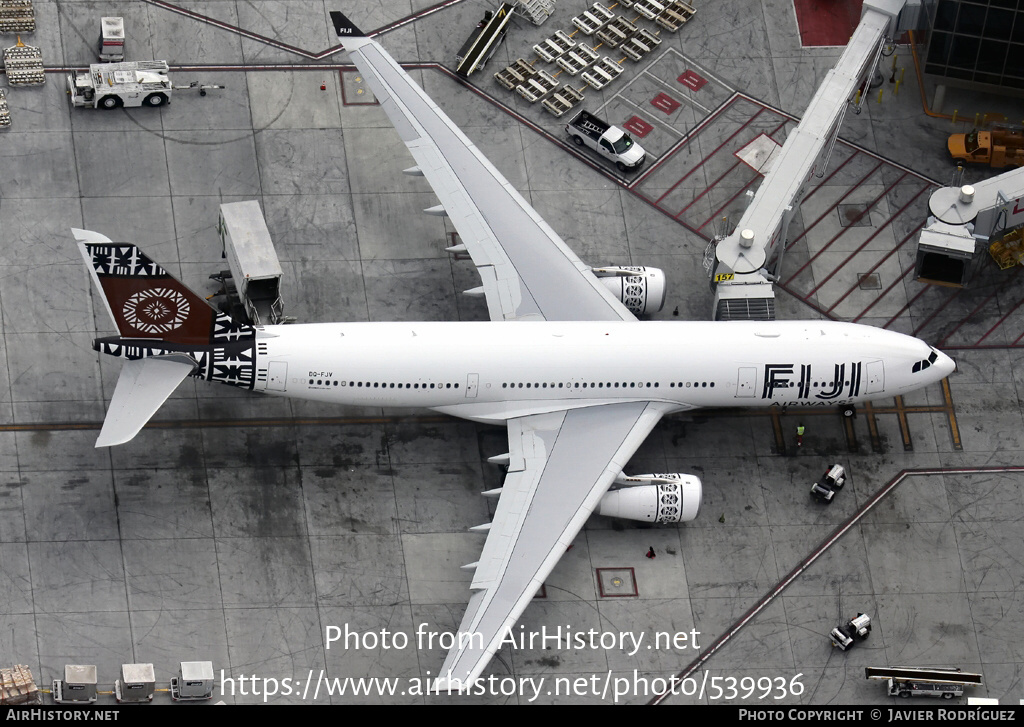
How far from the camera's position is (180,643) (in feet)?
221

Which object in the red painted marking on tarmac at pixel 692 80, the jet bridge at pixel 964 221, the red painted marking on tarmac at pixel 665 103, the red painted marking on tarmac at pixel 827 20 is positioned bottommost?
the jet bridge at pixel 964 221

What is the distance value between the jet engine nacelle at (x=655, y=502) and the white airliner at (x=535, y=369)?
2.2 inches

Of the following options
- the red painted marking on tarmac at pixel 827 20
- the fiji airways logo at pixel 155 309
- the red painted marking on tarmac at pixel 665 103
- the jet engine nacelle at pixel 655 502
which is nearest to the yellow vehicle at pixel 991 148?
the red painted marking on tarmac at pixel 827 20

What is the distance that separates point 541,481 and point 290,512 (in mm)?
10006

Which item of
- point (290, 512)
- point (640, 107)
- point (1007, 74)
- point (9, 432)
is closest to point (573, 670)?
point (290, 512)

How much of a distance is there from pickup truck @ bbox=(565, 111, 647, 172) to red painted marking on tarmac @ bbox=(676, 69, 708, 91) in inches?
201

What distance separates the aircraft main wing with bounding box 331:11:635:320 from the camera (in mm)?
74250

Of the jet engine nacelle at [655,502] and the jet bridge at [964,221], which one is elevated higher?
the jet bridge at [964,221]

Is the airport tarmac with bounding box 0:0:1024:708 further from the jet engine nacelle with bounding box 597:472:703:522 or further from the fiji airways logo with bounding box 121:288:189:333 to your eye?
the fiji airways logo with bounding box 121:288:189:333

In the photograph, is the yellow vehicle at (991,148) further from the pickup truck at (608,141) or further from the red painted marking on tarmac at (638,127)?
the pickup truck at (608,141)

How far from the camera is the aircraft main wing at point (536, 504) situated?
2537 inches

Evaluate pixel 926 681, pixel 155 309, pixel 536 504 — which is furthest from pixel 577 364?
pixel 926 681

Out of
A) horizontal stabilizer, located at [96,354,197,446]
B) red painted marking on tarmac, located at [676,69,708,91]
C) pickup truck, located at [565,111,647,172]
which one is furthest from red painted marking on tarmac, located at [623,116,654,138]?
horizontal stabilizer, located at [96,354,197,446]
